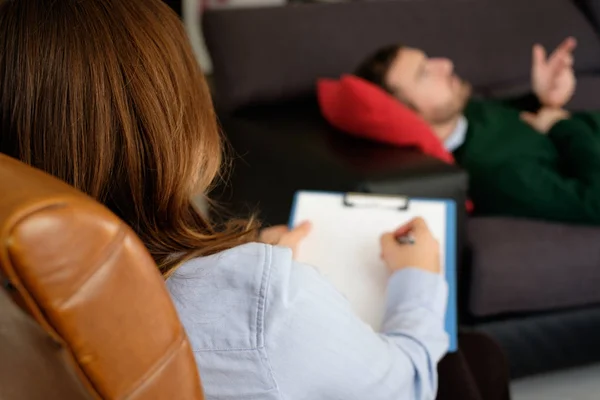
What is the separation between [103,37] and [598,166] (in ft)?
4.76

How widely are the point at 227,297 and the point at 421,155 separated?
110 centimetres

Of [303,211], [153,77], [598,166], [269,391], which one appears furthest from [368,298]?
[598,166]

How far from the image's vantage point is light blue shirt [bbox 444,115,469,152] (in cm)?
207

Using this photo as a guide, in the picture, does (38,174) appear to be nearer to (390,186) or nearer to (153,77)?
(153,77)

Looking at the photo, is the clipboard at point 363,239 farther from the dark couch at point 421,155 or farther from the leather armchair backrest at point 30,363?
the leather armchair backrest at point 30,363

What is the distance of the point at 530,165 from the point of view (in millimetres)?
1818

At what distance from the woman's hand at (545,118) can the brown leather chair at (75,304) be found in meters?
1.87

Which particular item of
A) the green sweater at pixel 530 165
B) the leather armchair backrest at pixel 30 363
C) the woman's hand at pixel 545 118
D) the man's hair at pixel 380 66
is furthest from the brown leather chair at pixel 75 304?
the woman's hand at pixel 545 118

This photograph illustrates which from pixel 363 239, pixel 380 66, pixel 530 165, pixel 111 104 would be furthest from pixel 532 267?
pixel 111 104

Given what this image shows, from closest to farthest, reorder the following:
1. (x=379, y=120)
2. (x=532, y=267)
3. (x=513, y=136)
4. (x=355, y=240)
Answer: (x=355, y=240) < (x=532, y=267) < (x=379, y=120) < (x=513, y=136)

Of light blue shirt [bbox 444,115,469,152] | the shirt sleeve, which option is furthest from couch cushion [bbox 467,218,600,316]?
the shirt sleeve

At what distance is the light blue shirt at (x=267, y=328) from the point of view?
0.71 meters

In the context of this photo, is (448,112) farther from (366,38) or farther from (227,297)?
(227,297)

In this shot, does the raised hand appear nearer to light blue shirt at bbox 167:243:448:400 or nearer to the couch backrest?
the couch backrest
